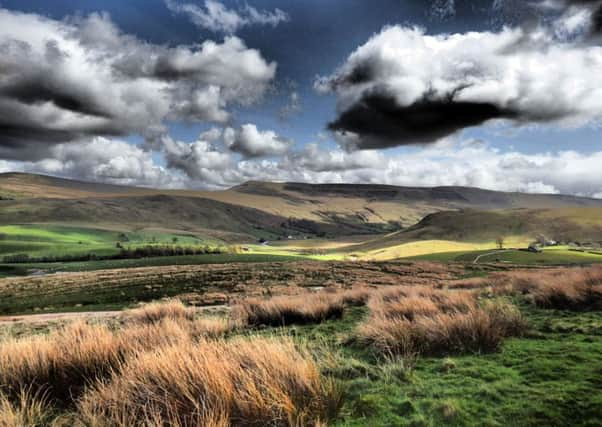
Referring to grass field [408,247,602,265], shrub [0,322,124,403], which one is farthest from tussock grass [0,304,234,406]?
grass field [408,247,602,265]

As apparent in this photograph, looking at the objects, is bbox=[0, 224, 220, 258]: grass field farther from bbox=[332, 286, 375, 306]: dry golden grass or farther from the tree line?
bbox=[332, 286, 375, 306]: dry golden grass

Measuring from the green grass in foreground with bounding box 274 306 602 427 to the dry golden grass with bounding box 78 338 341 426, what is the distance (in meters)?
0.52

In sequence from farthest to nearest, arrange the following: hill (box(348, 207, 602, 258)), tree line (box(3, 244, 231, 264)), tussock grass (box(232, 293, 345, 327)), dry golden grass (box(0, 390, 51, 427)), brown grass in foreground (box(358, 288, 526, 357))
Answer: hill (box(348, 207, 602, 258)) < tree line (box(3, 244, 231, 264)) < tussock grass (box(232, 293, 345, 327)) < brown grass in foreground (box(358, 288, 526, 357)) < dry golden grass (box(0, 390, 51, 427))

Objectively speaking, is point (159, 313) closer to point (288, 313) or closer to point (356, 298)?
point (288, 313)

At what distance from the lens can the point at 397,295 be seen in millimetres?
12688

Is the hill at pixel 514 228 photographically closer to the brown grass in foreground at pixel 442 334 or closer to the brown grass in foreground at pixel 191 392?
the brown grass in foreground at pixel 442 334

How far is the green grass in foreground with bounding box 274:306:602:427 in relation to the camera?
3.59 meters

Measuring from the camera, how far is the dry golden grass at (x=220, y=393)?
3.35 meters

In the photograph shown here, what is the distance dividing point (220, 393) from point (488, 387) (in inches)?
133

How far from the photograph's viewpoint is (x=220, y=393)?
3.54 metres

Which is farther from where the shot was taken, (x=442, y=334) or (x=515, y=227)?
(x=515, y=227)

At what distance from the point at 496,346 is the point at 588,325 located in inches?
119

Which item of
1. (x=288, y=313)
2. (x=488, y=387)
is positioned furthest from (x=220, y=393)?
(x=288, y=313)

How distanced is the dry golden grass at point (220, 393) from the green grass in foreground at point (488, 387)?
517mm
